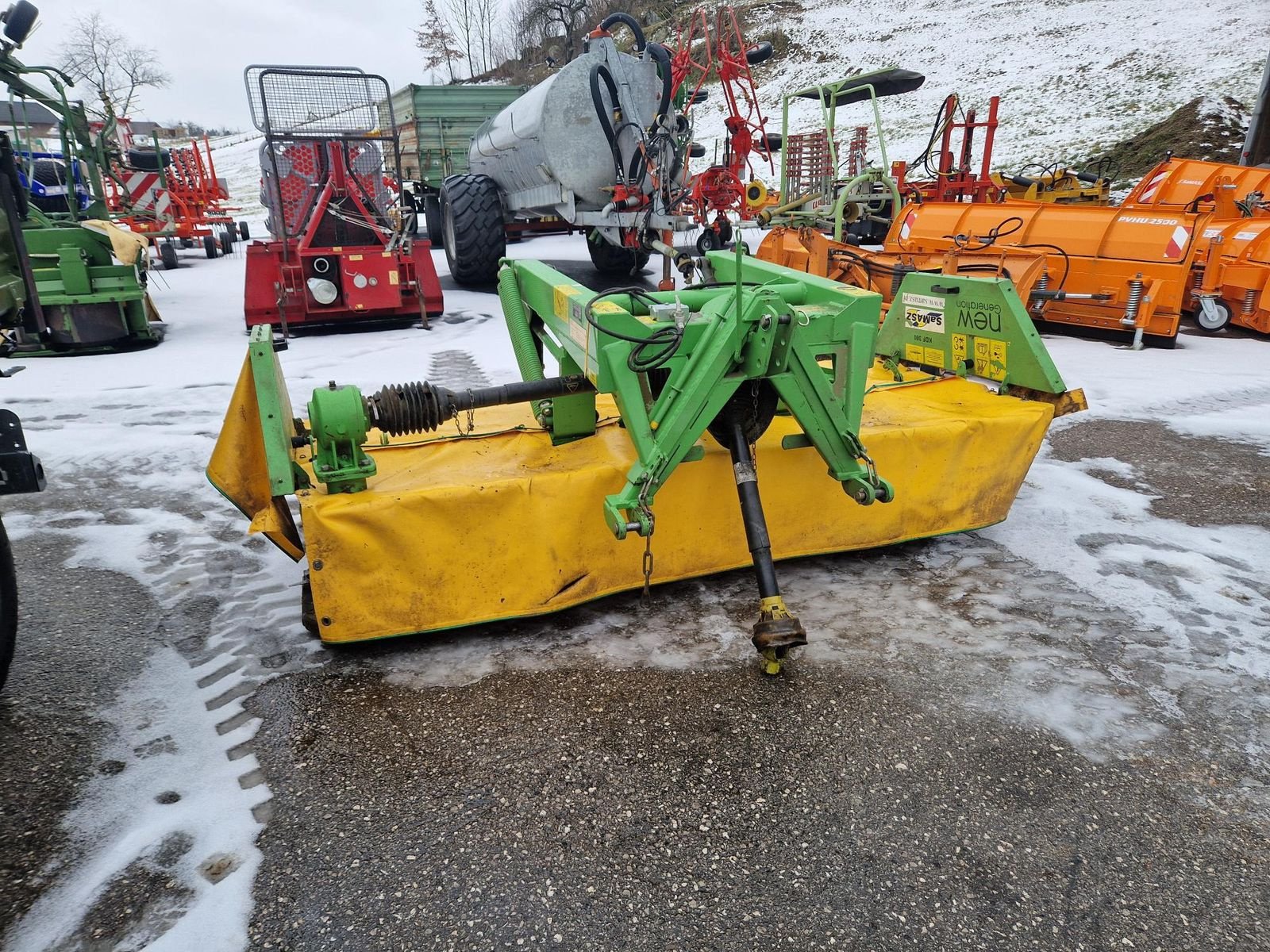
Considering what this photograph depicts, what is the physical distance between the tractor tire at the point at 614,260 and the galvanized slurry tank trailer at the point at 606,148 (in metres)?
1.48

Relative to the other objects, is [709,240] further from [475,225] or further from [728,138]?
[475,225]

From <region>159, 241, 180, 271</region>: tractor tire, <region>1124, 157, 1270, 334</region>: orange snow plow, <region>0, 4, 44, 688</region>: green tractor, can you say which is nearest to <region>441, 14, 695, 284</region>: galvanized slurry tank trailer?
<region>1124, 157, 1270, 334</region>: orange snow plow

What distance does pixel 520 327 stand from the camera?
13.2 feet

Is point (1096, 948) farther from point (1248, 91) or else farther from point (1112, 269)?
point (1248, 91)

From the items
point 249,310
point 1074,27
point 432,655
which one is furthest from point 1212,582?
point 1074,27

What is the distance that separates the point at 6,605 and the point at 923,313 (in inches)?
157

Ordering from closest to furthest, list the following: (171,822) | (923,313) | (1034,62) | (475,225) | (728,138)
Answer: (171,822)
(923,313)
(475,225)
(728,138)
(1034,62)

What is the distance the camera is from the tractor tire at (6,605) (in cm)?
229

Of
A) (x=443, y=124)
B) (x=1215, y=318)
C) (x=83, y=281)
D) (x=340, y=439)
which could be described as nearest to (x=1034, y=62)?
(x=443, y=124)

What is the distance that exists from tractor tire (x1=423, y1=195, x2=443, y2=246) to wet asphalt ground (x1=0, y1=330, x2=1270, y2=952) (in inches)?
438

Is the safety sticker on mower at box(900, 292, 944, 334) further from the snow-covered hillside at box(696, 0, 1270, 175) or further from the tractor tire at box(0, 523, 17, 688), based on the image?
the snow-covered hillside at box(696, 0, 1270, 175)

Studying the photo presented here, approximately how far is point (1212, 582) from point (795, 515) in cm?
163

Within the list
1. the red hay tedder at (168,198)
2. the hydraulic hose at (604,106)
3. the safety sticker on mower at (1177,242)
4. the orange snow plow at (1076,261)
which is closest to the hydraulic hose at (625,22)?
the hydraulic hose at (604,106)

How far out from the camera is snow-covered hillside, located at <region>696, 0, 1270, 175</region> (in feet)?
66.9
